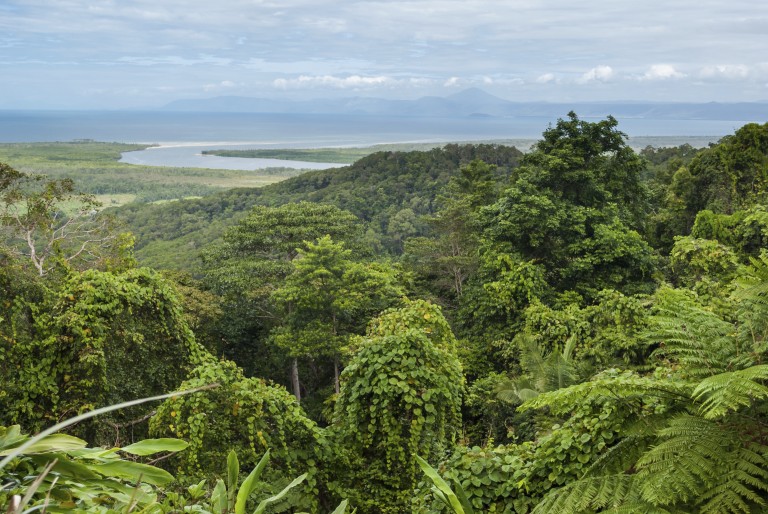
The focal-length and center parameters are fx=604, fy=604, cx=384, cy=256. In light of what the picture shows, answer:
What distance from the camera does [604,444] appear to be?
3658 mm

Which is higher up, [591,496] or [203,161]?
[203,161]

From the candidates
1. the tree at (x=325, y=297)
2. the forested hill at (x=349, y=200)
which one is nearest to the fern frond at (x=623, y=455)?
the tree at (x=325, y=297)

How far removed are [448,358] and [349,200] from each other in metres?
35.7

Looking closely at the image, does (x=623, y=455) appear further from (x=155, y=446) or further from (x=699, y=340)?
(x=155, y=446)

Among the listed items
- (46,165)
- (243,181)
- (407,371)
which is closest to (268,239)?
(407,371)

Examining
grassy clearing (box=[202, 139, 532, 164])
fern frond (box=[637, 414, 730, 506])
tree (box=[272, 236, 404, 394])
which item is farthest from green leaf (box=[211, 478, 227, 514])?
grassy clearing (box=[202, 139, 532, 164])

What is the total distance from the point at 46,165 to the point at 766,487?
8919 centimetres

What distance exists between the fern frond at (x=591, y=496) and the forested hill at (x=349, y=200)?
29.7 metres

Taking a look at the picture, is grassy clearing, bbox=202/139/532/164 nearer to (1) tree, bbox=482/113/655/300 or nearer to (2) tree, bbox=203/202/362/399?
(2) tree, bbox=203/202/362/399

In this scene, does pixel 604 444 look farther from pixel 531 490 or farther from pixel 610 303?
pixel 610 303

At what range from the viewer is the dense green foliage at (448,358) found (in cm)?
248

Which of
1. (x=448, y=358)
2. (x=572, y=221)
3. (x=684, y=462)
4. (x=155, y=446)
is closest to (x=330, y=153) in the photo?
(x=572, y=221)

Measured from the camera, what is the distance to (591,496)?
2676 mm

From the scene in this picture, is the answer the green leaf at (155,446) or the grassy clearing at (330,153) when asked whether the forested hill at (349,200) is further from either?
the grassy clearing at (330,153)
